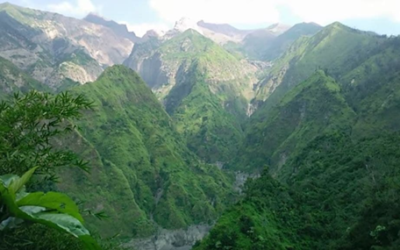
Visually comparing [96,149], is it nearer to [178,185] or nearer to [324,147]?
[178,185]

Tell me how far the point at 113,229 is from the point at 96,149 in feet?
177

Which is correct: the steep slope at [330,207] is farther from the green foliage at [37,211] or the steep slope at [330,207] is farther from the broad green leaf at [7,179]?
the broad green leaf at [7,179]

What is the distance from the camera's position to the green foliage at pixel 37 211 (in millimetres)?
9193

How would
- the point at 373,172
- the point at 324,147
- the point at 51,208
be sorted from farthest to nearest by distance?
the point at 324,147 < the point at 373,172 < the point at 51,208

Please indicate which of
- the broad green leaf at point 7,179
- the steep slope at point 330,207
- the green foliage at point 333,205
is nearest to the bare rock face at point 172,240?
the steep slope at point 330,207

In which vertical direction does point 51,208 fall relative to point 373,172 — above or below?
above

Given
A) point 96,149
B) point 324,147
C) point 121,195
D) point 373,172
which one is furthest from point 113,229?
point 373,172

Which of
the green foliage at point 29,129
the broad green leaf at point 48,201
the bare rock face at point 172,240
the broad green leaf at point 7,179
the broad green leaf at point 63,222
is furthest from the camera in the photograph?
the bare rock face at point 172,240

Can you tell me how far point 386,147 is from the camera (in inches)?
3994

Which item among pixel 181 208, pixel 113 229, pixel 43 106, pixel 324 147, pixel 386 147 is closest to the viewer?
pixel 43 106

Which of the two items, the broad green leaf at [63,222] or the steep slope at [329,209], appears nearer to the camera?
the broad green leaf at [63,222]

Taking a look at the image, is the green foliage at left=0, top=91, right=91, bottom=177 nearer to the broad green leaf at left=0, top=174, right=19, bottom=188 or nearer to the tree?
the tree

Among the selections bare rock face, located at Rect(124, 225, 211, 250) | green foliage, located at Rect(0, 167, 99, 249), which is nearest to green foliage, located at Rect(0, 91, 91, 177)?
green foliage, located at Rect(0, 167, 99, 249)

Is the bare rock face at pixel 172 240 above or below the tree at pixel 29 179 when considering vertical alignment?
below
